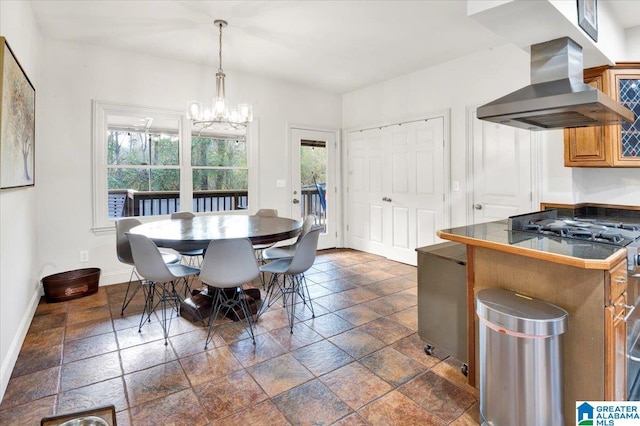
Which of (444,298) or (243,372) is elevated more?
(444,298)

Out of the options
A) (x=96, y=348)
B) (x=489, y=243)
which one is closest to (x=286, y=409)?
(x=489, y=243)

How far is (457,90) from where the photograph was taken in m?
4.16

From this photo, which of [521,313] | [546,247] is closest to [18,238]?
[521,313]

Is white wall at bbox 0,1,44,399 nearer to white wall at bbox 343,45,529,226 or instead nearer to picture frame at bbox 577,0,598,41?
picture frame at bbox 577,0,598,41

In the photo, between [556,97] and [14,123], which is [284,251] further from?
[556,97]

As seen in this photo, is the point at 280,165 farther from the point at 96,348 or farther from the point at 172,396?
the point at 172,396

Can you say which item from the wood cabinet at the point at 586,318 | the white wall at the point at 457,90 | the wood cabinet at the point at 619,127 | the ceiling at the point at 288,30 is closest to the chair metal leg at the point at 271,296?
the wood cabinet at the point at 586,318

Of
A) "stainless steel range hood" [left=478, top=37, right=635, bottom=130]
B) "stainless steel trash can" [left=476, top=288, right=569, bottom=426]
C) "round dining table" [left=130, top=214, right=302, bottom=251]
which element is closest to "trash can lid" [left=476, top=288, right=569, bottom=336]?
"stainless steel trash can" [left=476, top=288, right=569, bottom=426]

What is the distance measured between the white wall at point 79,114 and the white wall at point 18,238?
0.15 meters

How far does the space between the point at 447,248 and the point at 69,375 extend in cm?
255

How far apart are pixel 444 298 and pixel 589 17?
6.50 feet

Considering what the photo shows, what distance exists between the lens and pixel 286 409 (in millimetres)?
1821

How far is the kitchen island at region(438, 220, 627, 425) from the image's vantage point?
142 cm

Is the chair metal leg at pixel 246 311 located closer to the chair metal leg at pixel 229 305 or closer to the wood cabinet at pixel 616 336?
the chair metal leg at pixel 229 305
